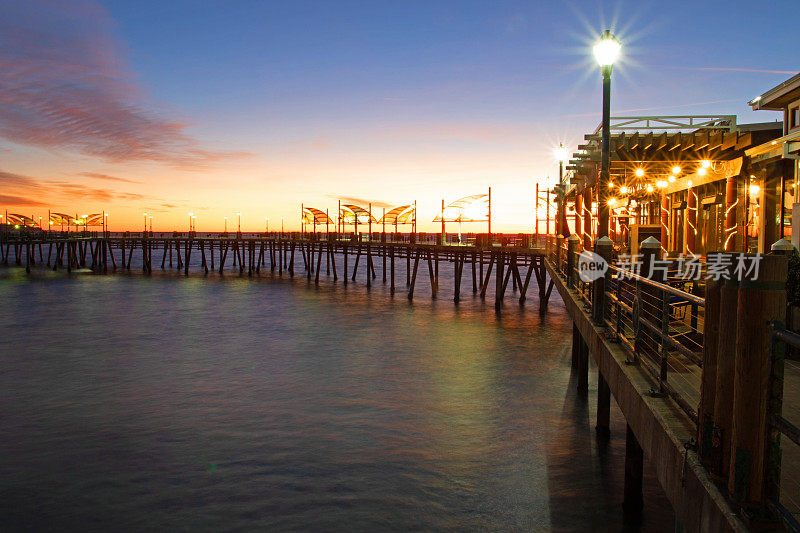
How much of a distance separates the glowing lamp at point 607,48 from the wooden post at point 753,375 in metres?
7.86

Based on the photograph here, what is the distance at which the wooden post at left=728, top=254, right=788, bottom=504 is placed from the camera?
8.48 feet

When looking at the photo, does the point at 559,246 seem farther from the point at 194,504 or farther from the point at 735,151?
the point at 194,504

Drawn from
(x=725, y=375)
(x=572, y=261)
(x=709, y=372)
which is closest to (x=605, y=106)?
(x=572, y=261)

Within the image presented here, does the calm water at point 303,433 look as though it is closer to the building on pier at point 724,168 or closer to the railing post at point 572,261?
the railing post at point 572,261

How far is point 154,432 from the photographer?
11.3m

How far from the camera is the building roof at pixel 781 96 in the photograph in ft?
37.4

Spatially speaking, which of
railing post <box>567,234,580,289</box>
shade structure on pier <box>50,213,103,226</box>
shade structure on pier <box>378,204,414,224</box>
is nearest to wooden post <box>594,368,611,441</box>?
railing post <box>567,234,580,289</box>

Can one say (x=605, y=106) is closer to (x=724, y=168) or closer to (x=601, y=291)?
(x=601, y=291)

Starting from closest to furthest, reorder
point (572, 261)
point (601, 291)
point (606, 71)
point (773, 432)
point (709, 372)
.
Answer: point (773, 432) < point (709, 372) < point (601, 291) < point (606, 71) < point (572, 261)

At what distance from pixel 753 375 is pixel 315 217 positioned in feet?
201

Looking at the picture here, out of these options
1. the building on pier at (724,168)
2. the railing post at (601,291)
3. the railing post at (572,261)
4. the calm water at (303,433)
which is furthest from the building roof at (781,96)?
the calm water at (303,433)

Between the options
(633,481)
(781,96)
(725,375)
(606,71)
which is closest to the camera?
(725,375)

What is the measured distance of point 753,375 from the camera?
266 centimetres

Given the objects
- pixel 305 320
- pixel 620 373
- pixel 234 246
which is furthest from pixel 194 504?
pixel 234 246
